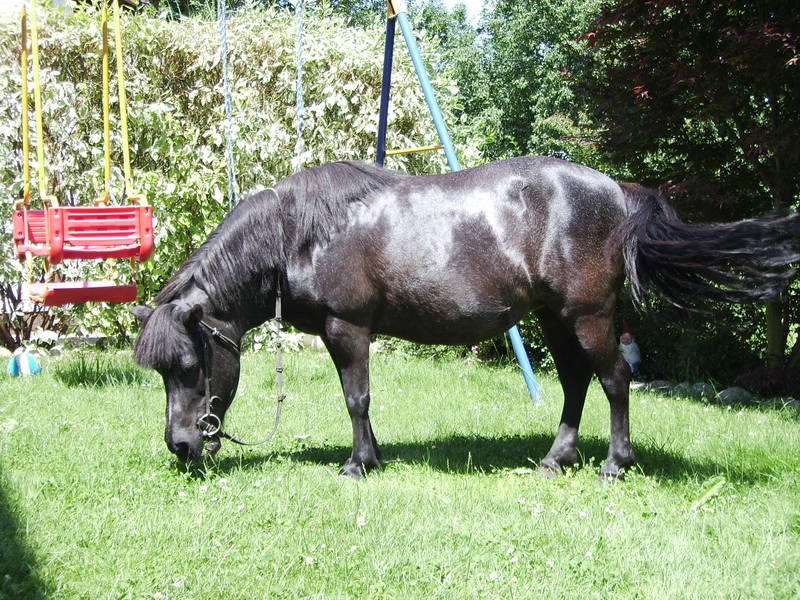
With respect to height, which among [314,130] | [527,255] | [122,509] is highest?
[314,130]

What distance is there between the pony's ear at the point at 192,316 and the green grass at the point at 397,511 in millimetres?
852

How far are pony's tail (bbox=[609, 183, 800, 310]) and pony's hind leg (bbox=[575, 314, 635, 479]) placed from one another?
296mm

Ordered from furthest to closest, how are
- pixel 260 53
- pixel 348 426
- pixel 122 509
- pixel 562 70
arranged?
pixel 260 53, pixel 562 70, pixel 348 426, pixel 122 509

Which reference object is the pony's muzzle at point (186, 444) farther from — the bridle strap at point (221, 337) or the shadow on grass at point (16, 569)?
the shadow on grass at point (16, 569)

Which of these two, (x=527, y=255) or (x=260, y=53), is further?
(x=260, y=53)

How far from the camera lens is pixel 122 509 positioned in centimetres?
363

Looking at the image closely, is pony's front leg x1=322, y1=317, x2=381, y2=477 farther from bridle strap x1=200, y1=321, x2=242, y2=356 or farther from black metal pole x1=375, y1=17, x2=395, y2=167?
black metal pole x1=375, y1=17, x2=395, y2=167

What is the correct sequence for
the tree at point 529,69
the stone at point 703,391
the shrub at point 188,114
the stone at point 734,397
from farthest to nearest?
the tree at point 529,69
the shrub at point 188,114
the stone at point 703,391
the stone at point 734,397

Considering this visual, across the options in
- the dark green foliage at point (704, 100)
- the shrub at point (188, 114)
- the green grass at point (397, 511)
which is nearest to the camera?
the green grass at point (397, 511)

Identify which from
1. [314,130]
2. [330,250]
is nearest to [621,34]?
[314,130]

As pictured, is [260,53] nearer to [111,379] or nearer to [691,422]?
[111,379]

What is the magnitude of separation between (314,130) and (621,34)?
383 cm

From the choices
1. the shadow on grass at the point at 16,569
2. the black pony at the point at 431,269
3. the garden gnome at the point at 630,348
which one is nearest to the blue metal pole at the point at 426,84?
the black pony at the point at 431,269

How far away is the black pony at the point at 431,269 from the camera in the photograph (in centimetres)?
425
